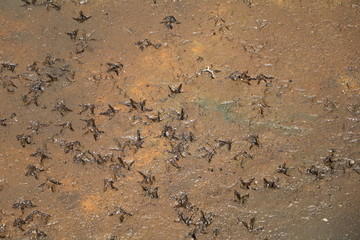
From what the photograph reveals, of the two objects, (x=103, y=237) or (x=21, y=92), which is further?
(x=21, y=92)

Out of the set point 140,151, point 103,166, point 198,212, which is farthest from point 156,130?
point 198,212

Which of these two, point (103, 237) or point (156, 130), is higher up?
point (156, 130)

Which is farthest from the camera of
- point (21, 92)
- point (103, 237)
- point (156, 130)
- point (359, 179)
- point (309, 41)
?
point (309, 41)

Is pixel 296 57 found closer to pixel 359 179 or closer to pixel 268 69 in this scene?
pixel 268 69

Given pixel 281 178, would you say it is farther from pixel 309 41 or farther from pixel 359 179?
pixel 309 41

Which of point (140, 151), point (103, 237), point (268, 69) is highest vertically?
point (268, 69)

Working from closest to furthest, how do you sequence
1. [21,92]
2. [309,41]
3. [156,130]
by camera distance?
[156,130] → [21,92] → [309,41]
